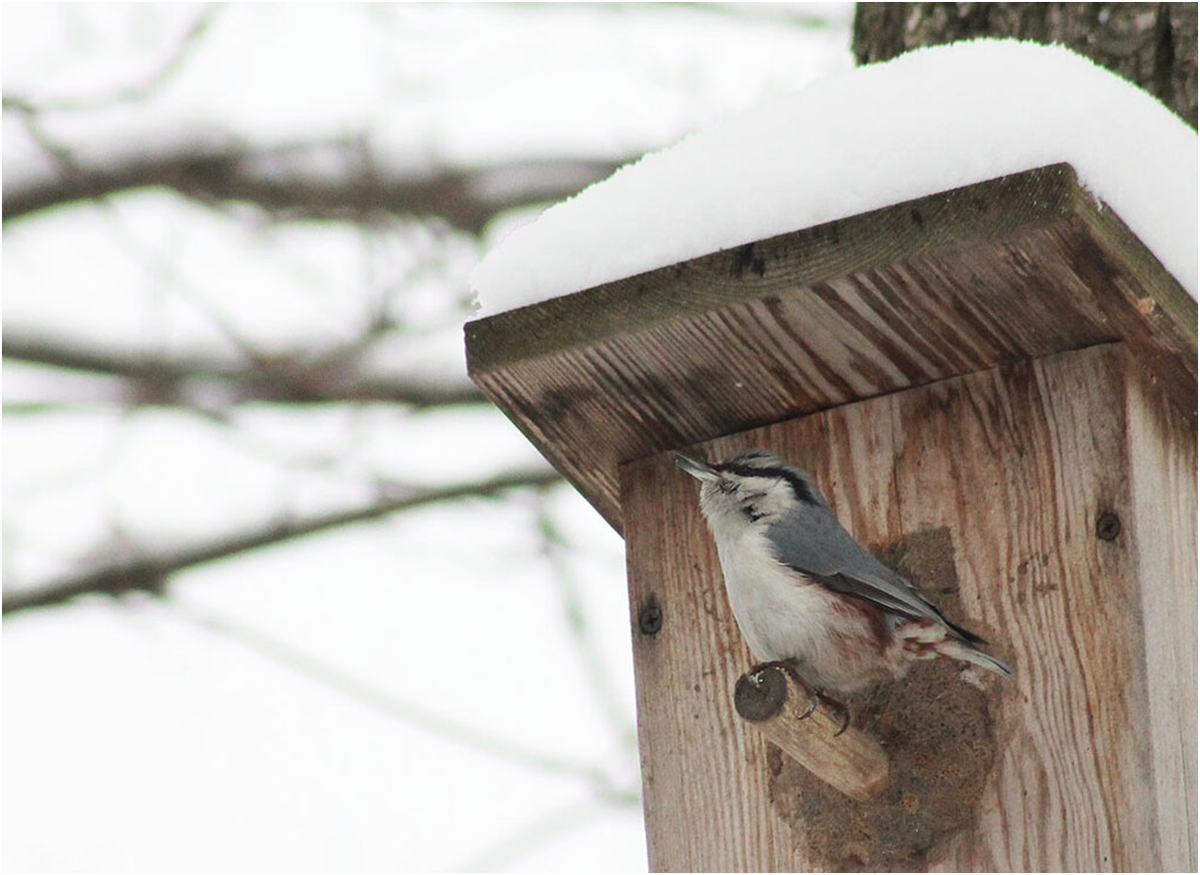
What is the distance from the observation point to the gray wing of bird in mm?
2488

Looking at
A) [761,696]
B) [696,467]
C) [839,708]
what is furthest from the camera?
[696,467]

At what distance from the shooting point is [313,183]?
15.6ft

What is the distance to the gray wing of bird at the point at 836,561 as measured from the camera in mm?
2488

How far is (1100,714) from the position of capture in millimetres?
2340

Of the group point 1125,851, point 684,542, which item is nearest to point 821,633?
point 684,542

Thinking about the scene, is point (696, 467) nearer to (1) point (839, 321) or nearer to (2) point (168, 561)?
(1) point (839, 321)

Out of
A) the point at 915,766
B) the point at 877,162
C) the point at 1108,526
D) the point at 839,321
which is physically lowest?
the point at 915,766

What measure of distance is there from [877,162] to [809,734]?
0.83m

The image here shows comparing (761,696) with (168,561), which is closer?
(761,696)

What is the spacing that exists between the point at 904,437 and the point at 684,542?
44cm

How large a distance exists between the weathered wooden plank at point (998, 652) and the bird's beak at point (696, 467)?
13 centimetres

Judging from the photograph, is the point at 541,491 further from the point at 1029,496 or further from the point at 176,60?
the point at 1029,496

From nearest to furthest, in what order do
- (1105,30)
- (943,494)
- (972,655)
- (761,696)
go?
(761,696)
(972,655)
(943,494)
(1105,30)

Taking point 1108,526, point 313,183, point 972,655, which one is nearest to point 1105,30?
point 1108,526
